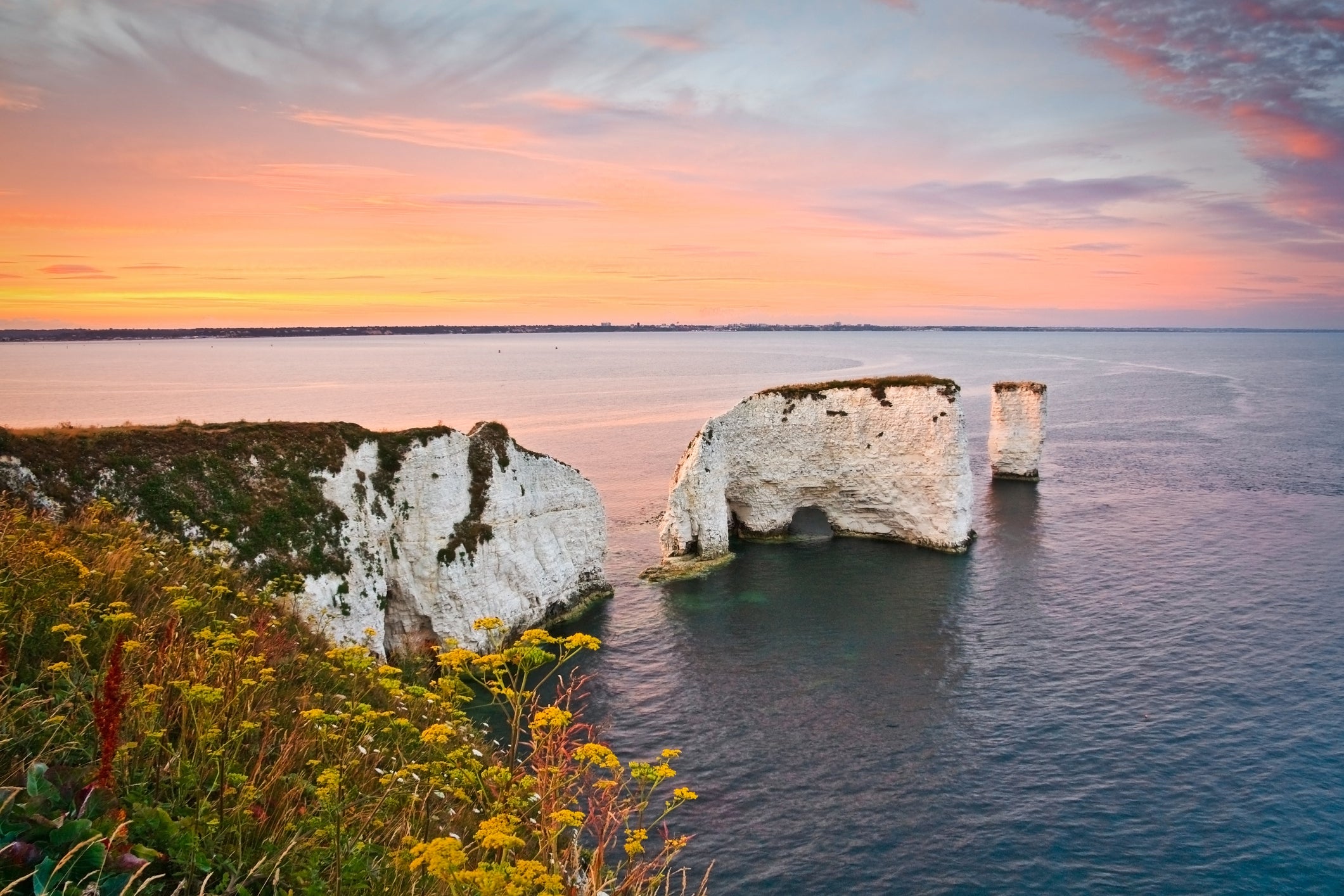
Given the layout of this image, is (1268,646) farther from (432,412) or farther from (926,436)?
(432,412)

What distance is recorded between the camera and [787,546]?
48.7m

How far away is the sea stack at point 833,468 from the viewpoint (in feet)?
150

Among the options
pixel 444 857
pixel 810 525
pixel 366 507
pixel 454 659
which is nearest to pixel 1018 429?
pixel 810 525

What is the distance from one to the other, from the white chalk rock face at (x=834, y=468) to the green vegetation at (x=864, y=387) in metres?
0.08

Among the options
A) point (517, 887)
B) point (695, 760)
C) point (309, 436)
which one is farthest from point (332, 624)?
point (517, 887)

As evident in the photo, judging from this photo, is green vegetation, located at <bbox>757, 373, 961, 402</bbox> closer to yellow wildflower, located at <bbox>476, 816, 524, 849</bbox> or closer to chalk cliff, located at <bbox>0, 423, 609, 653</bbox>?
chalk cliff, located at <bbox>0, 423, 609, 653</bbox>

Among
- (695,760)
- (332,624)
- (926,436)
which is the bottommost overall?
(695,760)

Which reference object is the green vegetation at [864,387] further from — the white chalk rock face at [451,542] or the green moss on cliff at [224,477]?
the green moss on cliff at [224,477]

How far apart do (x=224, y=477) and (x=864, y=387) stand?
35.9m

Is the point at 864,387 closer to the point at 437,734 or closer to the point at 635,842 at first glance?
the point at 635,842

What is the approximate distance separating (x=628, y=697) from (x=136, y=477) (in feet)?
57.8

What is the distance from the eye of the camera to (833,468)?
160 ft

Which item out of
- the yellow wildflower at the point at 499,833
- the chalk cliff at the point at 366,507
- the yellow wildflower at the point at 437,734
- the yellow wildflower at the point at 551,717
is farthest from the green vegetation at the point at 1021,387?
the yellow wildflower at the point at 499,833

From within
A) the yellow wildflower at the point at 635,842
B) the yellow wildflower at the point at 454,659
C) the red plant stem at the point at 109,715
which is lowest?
the yellow wildflower at the point at 635,842
